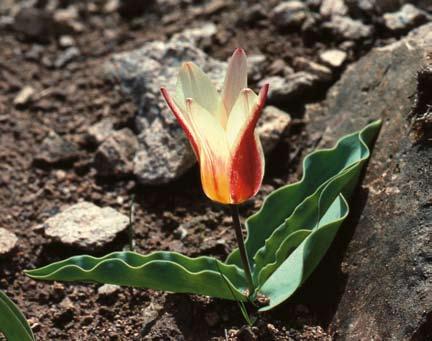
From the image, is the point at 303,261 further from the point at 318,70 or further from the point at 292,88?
the point at 318,70

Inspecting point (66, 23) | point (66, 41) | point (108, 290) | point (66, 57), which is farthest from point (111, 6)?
point (108, 290)

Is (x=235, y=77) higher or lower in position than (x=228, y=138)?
higher

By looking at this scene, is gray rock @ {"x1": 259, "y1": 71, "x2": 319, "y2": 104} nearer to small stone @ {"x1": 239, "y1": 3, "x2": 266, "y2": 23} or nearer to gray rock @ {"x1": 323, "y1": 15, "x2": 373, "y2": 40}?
gray rock @ {"x1": 323, "y1": 15, "x2": 373, "y2": 40}

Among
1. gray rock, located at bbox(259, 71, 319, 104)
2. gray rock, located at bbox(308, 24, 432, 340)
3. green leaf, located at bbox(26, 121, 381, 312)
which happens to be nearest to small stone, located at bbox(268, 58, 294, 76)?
gray rock, located at bbox(259, 71, 319, 104)

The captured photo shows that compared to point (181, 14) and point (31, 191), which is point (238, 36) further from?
point (31, 191)

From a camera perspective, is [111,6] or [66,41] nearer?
[66,41]
